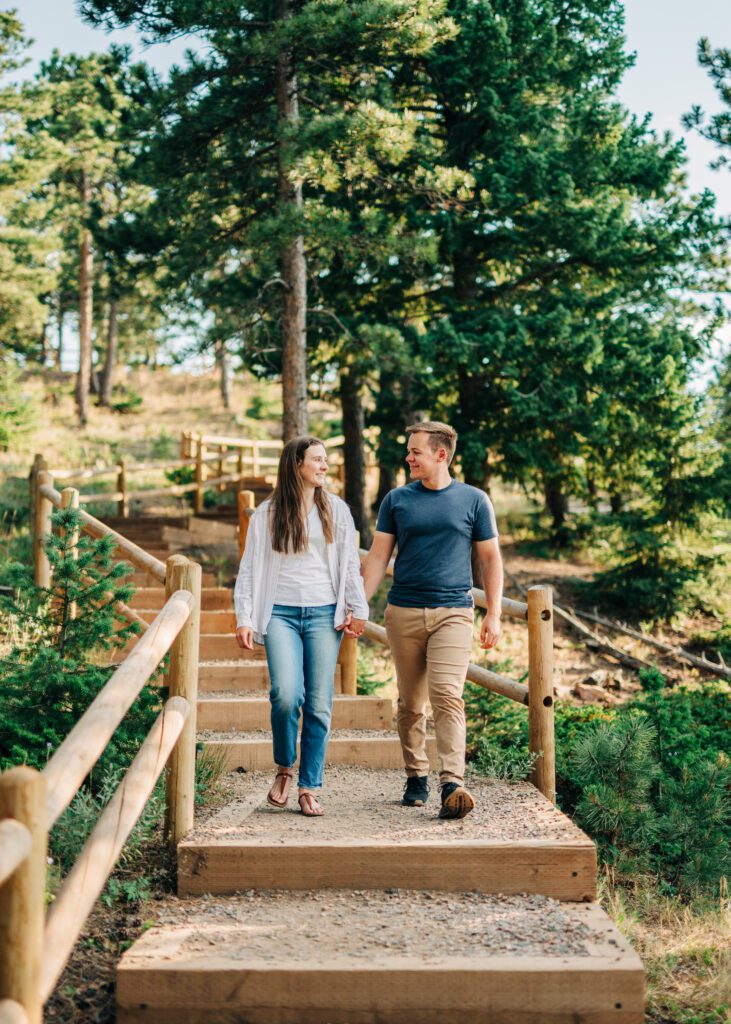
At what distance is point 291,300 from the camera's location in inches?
514

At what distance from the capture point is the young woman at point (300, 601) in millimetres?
4863

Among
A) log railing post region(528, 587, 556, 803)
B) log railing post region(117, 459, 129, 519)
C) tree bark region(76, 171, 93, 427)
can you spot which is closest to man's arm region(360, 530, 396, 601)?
log railing post region(528, 587, 556, 803)

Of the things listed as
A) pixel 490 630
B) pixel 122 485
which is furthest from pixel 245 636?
pixel 122 485

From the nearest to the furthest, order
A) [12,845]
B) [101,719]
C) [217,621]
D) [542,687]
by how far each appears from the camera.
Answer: [12,845] → [101,719] → [542,687] → [217,621]

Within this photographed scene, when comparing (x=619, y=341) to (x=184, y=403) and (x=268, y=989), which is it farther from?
(x=184, y=403)

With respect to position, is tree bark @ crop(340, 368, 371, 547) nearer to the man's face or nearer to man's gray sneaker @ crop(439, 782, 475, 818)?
the man's face

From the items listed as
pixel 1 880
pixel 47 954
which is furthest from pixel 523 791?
pixel 1 880

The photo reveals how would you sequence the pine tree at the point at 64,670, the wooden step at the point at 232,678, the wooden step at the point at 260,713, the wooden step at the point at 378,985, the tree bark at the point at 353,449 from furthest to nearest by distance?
the tree bark at the point at 353,449 → the wooden step at the point at 232,678 → the wooden step at the point at 260,713 → the pine tree at the point at 64,670 → the wooden step at the point at 378,985

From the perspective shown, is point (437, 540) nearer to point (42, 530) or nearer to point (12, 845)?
point (12, 845)

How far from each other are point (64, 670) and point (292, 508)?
6.30 ft

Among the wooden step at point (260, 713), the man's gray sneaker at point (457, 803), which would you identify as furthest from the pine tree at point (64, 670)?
the man's gray sneaker at point (457, 803)

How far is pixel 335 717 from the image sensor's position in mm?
6941

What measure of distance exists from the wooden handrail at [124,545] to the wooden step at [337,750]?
112 centimetres

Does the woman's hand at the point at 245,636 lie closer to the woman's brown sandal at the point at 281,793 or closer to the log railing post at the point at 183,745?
the log railing post at the point at 183,745
